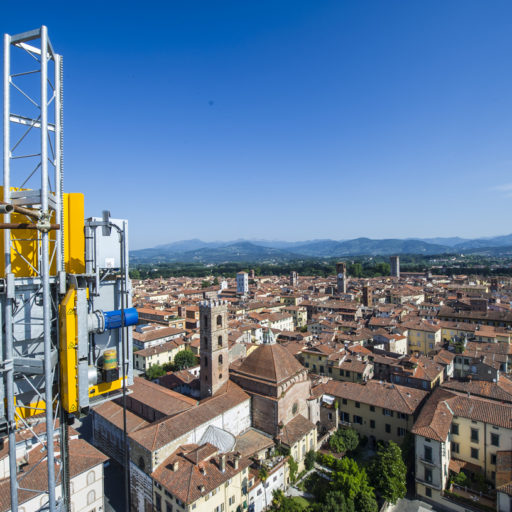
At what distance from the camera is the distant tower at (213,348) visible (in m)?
24.1

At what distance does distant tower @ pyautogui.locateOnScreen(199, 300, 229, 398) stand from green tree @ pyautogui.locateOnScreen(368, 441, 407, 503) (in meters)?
11.0

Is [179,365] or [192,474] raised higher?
[192,474]

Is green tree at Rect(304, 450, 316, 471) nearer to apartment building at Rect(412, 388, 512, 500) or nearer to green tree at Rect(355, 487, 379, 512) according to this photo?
green tree at Rect(355, 487, 379, 512)

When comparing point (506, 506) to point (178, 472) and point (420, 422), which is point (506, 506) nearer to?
point (420, 422)

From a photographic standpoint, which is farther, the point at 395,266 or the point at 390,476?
the point at 395,266

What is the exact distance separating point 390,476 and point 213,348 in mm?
12807

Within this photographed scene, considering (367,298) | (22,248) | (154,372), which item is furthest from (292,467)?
(367,298)

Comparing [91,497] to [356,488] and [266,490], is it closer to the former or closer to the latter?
[266,490]

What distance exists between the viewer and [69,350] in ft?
17.5

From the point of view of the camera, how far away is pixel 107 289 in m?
6.87

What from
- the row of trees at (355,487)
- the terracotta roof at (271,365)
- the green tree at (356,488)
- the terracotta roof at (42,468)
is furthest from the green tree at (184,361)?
the green tree at (356,488)

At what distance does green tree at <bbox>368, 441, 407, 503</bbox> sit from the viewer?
1852 centimetres

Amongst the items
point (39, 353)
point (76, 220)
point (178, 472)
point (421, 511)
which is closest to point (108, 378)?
point (39, 353)

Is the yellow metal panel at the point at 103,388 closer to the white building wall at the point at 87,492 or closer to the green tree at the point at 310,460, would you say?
the white building wall at the point at 87,492
